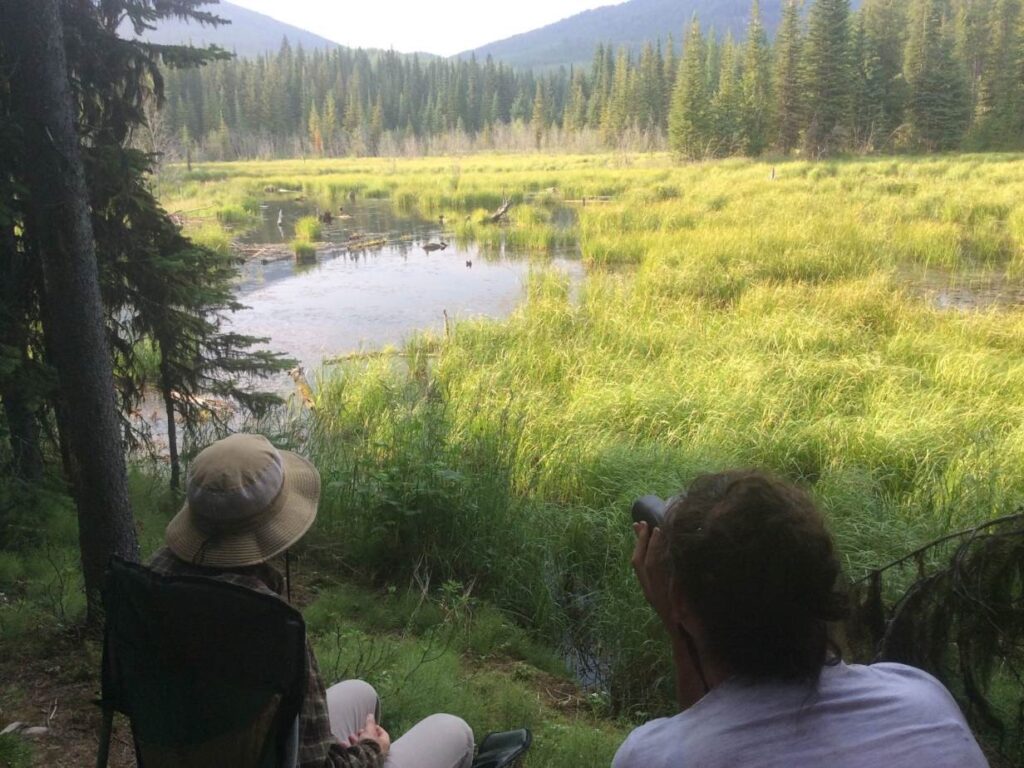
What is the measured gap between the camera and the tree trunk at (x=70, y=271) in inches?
107

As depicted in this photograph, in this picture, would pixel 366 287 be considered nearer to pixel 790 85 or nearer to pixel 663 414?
pixel 663 414

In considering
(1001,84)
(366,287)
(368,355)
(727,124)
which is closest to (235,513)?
(368,355)

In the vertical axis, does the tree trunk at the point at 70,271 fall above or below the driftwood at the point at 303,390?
above

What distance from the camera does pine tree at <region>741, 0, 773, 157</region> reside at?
44656 mm

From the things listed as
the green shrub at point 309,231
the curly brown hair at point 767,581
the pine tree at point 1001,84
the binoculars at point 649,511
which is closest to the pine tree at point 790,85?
the pine tree at point 1001,84

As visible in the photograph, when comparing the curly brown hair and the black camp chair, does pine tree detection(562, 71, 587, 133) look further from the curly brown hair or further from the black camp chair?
the curly brown hair

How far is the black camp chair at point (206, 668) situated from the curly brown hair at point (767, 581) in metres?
0.77

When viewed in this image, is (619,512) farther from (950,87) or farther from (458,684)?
(950,87)

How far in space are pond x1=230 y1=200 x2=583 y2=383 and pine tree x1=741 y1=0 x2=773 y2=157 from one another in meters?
27.8

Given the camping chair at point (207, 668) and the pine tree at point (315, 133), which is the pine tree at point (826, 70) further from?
the camping chair at point (207, 668)

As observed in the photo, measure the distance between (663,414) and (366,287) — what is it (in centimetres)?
900

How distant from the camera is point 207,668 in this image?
147 cm

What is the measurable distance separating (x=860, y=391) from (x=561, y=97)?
99.4 meters

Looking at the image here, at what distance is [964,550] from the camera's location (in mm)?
1746
